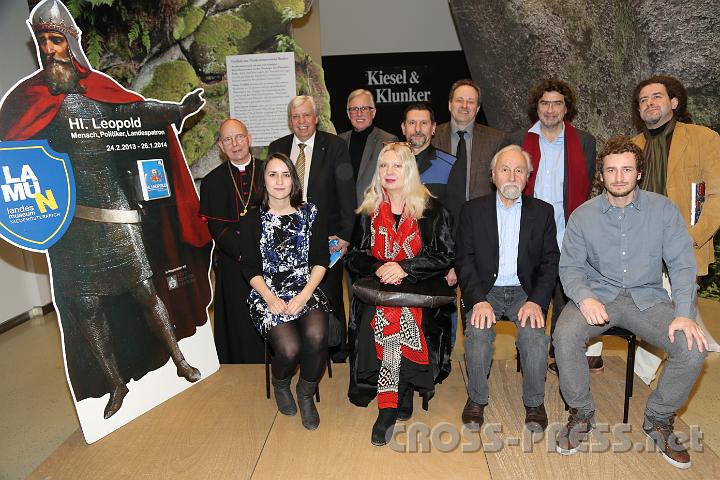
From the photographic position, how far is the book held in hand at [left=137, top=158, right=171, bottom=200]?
317 centimetres

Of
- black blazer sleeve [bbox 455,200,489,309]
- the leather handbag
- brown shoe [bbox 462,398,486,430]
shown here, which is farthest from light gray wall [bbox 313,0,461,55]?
brown shoe [bbox 462,398,486,430]

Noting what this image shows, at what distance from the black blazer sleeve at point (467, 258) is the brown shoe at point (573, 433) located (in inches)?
28.8

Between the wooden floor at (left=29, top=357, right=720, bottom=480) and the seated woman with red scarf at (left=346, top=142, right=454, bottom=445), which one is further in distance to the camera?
the seated woman with red scarf at (left=346, top=142, right=454, bottom=445)

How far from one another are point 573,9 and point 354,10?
2.34m

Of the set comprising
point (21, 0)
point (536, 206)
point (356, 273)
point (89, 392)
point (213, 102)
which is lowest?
point (89, 392)

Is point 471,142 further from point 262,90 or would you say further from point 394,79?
point 262,90

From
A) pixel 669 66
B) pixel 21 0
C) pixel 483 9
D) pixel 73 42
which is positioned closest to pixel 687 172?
pixel 669 66

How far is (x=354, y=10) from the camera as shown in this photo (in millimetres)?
6129

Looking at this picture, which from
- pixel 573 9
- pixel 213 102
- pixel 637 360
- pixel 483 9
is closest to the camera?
pixel 637 360

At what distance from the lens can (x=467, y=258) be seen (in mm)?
3016

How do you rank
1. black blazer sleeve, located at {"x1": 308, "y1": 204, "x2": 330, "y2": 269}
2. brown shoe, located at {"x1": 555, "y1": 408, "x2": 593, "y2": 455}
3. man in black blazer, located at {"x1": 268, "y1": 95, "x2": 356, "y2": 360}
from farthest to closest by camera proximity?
man in black blazer, located at {"x1": 268, "y1": 95, "x2": 356, "y2": 360} < black blazer sleeve, located at {"x1": 308, "y1": 204, "x2": 330, "y2": 269} < brown shoe, located at {"x1": 555, "y1": 408, "x2": 593, "y2": 455}

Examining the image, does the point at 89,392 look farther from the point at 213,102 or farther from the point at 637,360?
the point at 213,102

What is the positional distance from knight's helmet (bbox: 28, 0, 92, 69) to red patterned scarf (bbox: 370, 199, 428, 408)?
1749 millimetres

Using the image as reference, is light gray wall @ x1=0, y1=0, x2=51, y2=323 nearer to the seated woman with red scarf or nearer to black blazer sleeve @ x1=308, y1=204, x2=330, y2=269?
black blazer sleeve @ x1=308, y1=204, x2=330, y2=269
